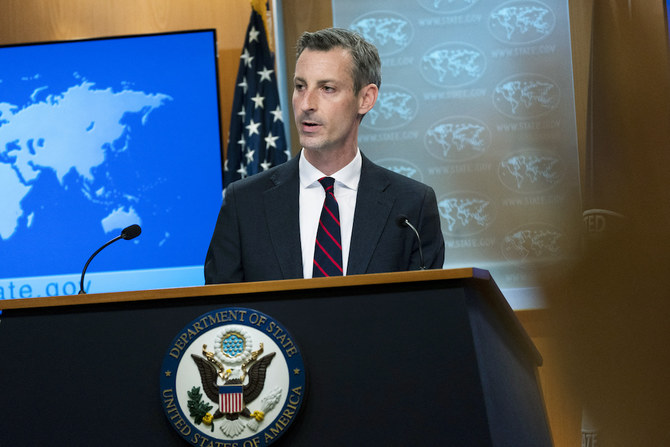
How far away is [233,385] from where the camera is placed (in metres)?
1.38

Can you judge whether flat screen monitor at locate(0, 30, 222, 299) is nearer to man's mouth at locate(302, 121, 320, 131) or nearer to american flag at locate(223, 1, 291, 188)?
american flag at locate(223, 1, 291, 188)

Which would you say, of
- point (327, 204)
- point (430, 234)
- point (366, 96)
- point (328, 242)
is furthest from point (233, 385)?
point (366, 96)

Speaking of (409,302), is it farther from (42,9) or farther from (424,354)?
(42,9)

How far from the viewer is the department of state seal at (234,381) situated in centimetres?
137

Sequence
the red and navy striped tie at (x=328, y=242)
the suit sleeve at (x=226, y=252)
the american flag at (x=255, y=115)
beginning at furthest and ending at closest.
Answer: the american flag at (x=255, y=115), the suit sleeve at (x=226, y=252), the red and navy striped tie at (x=328, y=242)

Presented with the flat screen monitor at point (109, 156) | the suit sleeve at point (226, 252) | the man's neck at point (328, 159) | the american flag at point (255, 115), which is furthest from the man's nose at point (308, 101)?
the flat screen monitor at point (109, 156)

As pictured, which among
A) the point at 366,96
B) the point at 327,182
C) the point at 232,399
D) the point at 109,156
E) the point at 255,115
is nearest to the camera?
the point at 232,399

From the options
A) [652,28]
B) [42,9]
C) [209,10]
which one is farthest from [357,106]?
[42,9]

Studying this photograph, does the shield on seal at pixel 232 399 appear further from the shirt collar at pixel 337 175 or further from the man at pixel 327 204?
the shirt collar at pixel 337 175

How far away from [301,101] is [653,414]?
2.03 m

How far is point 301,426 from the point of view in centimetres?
139

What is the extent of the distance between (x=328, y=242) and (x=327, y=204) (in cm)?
14

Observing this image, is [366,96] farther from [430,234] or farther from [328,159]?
[430,234]

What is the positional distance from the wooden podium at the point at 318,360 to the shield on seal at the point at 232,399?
A: 0.11 metres
